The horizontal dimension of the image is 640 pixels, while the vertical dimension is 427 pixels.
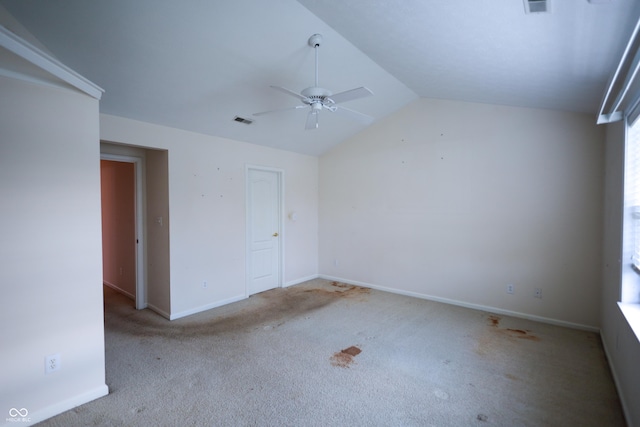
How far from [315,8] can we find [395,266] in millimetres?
3852

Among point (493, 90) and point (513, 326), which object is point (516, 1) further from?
point (513, 326)

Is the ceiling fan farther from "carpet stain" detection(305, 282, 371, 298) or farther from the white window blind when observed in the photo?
"carpet stain" detection(305, 282, 371, 298)

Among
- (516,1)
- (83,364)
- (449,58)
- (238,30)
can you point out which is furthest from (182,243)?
(516,1)

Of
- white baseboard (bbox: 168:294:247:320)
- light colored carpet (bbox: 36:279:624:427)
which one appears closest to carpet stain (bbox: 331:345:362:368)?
light colored carpet (bbox: 36:279:624:427)

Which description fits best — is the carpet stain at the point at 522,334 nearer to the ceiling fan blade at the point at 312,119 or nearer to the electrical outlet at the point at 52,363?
the ceiling fan blade at the point at 312,119

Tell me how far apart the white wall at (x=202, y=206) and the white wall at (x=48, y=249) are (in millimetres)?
1305

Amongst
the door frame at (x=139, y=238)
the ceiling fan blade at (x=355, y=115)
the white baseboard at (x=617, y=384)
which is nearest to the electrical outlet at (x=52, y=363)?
the door frame at (x=139, y=238)

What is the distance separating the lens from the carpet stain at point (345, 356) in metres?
2.74

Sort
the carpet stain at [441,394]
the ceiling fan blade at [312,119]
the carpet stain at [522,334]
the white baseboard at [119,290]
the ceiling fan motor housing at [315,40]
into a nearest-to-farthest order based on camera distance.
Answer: the carpet stain at [441,394] → the ceiling fan motor housing at [315,40] → the ceiling fan blade at [312,119] → the carpet stain at [522,334] → the white baseboard at [119,290]

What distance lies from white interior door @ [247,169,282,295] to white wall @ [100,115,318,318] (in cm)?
22

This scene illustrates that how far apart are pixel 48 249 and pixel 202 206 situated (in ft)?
6.93

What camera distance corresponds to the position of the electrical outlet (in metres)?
2.04

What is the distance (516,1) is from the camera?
69.2 inches

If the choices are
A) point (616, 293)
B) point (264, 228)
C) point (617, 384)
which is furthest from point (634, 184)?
point (264, 228)
